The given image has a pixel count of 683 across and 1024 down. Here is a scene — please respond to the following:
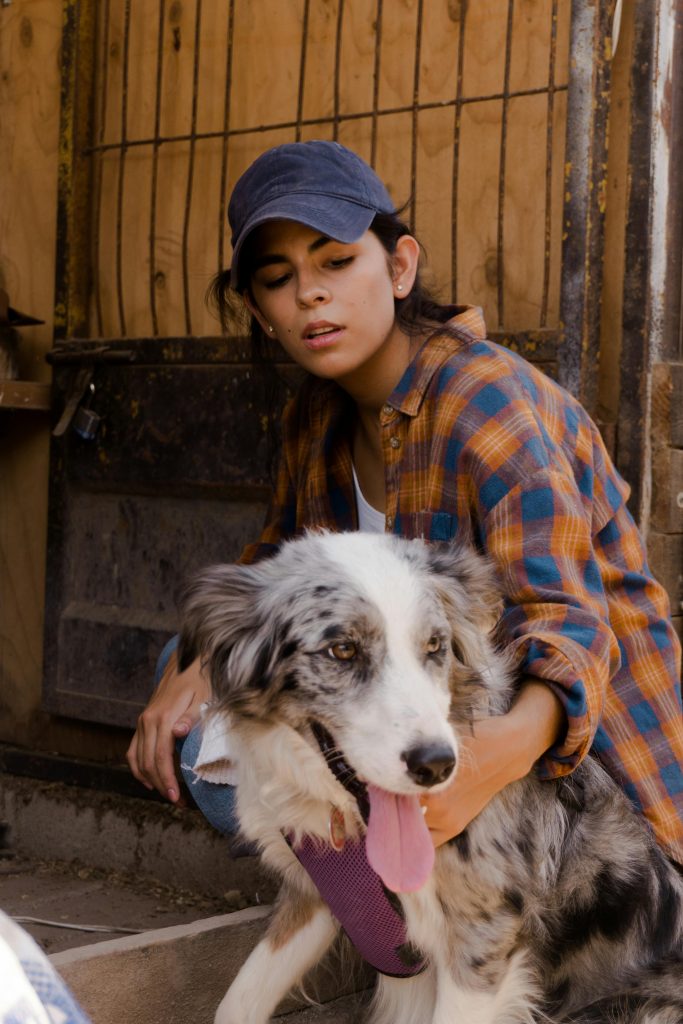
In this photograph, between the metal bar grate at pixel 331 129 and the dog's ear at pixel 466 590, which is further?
the metal bar grate at pixel 331 129

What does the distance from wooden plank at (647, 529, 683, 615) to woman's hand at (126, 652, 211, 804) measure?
1348 millimetres

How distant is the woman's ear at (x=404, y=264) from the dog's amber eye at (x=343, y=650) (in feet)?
3.37

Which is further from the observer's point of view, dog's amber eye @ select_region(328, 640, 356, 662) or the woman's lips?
the woman's lips

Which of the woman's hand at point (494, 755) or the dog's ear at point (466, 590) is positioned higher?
the dog's ear at point (466, 590)

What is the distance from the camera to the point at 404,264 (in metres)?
2.86

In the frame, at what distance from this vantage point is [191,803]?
10.8 ft

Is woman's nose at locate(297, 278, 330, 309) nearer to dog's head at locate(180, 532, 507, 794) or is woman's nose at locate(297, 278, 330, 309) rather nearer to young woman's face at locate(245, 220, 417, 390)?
young woman's face at locate(245, 220, 417, 390)

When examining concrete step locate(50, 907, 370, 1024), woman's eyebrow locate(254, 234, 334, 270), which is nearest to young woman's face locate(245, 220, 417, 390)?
woman's eyebrow locate(254, 234, 334, 270)

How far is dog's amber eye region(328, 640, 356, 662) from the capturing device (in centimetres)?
215

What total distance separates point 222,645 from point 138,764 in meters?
0.76

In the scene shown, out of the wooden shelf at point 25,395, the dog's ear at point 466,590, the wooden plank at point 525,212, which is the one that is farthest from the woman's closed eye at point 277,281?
the wooden shelf at point 25,395

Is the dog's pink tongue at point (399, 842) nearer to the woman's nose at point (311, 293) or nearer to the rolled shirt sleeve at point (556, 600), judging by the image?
the rolled shirt sleeve at point (556, 600)

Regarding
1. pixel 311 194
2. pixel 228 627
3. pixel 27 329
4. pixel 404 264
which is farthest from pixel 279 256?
pixel 27 329

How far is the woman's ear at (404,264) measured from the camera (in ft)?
9.32
